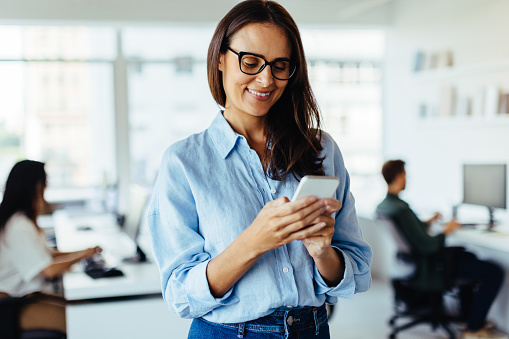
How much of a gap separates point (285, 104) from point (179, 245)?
41 centimetres

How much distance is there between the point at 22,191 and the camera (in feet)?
9.53

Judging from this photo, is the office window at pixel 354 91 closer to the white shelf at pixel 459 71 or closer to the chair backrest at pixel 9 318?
the white shelf at pixel 459 71

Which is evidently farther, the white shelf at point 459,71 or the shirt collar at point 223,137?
the white shelf at point 459,71

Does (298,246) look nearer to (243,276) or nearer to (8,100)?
(243,276)

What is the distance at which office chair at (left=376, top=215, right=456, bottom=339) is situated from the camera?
3.92m

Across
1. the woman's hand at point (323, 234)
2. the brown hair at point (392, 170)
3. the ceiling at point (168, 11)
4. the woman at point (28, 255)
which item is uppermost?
the ceiling at point (168, 11)

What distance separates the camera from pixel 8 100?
19.9ft

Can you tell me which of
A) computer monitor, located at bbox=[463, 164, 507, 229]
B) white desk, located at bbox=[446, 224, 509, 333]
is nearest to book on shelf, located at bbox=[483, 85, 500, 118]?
computer monitor, located at bbox=[463, 164, 507, 229]

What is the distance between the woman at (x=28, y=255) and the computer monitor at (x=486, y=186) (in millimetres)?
3022

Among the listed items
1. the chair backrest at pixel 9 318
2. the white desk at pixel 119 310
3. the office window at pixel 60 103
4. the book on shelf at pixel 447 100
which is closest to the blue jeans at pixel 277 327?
the chair backrest at pixel 9 318

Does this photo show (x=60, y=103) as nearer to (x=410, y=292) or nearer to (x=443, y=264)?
(x=410, y=292)

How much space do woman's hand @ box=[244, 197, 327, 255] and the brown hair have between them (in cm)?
318

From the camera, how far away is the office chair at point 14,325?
2.40 meters

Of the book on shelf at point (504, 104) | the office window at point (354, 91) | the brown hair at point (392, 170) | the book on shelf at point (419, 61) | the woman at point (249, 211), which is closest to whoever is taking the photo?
the woman at point (249, 211)
